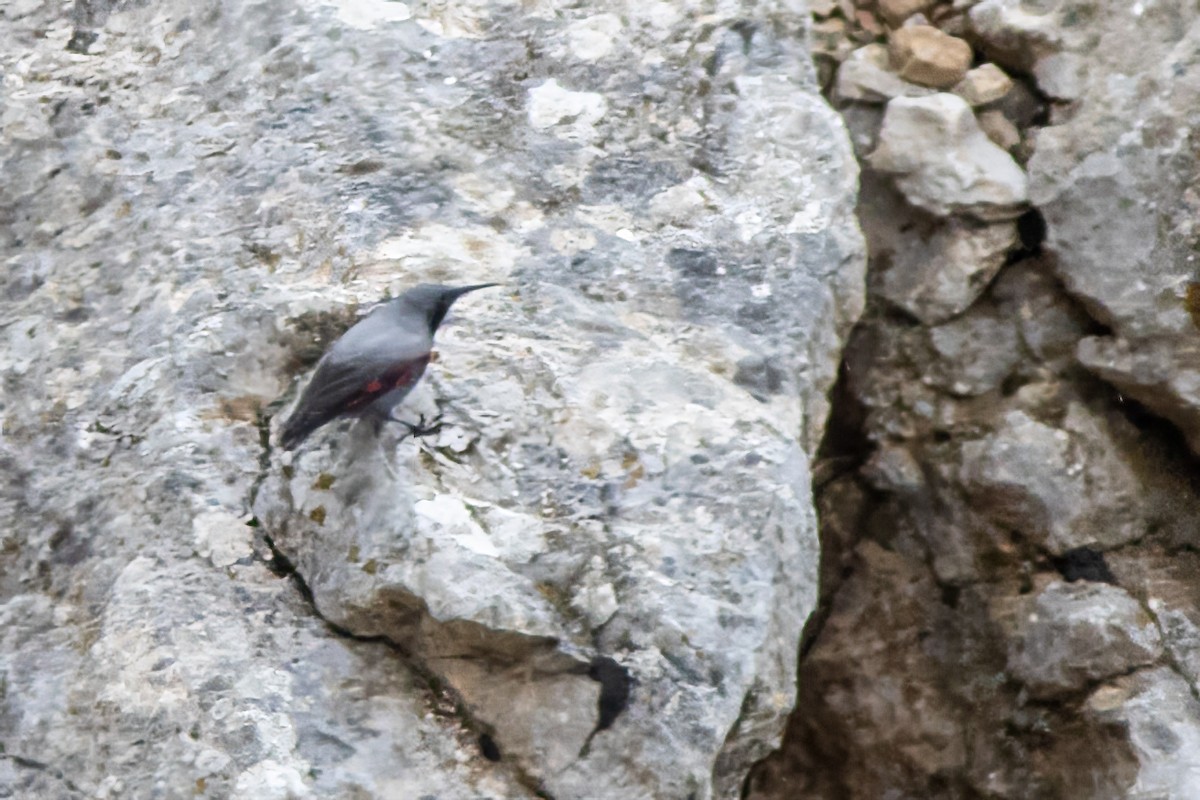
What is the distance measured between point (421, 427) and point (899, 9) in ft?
7.79

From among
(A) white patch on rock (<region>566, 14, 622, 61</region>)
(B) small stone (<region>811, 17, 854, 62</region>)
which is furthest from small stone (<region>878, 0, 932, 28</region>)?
(A) white patch on rock (<region>566, 14, 622, 61</region>)

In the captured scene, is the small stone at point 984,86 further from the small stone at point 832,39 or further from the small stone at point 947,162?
the small stone at point 832,39

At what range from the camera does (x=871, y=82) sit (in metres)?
3.96

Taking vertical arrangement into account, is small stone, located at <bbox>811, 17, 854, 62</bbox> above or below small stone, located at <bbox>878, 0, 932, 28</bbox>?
below

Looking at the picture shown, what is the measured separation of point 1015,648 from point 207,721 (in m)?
2.28

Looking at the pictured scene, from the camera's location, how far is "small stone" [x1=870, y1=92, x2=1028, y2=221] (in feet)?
12.2

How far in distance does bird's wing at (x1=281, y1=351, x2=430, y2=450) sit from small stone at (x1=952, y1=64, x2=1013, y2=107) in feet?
7.13

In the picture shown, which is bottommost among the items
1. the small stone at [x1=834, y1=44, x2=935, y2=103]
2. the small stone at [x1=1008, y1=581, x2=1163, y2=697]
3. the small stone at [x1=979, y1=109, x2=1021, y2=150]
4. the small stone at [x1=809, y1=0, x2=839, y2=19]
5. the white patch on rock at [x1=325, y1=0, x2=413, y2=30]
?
the small stone at [x1=1008, y1=581, x2=1163, y2=697]

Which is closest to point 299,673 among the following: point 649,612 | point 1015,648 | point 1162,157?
point 649,612

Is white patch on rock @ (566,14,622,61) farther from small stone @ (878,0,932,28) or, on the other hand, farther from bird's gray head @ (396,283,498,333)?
small stone @ (878,0,932,28)

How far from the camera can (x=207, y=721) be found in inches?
98.1

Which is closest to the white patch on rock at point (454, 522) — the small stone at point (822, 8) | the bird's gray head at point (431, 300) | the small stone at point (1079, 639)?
the bird's gray head at point (431, 300)

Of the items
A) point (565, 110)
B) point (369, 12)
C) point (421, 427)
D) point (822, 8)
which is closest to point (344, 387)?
point (421, 427)

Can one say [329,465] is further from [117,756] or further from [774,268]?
[774,268]
